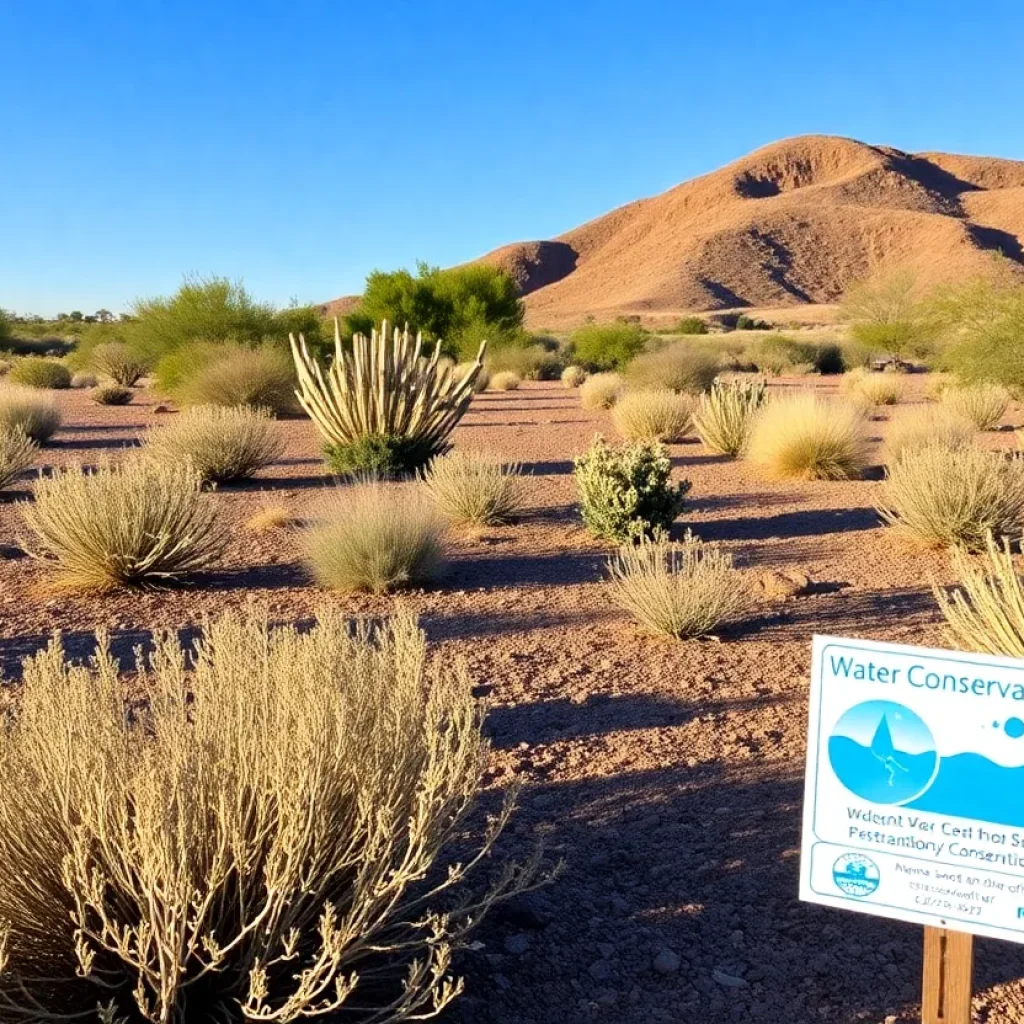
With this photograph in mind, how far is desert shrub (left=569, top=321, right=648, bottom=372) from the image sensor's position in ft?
140

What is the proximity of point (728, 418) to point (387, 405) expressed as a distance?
19.4 feet

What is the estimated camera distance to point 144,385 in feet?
122

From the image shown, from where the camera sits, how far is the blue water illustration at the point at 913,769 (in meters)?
2.83

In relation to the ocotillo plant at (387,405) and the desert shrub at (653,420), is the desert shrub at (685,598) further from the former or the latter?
the desert shrub at (653,420)

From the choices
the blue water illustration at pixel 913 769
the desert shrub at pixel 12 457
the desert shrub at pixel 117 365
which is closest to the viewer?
the blue water illustration at pixel 913 769

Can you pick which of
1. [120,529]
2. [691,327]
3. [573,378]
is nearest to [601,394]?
[573,378]

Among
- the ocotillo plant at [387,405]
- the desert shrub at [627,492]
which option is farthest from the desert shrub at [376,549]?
the ocotillo plant at [387,405]

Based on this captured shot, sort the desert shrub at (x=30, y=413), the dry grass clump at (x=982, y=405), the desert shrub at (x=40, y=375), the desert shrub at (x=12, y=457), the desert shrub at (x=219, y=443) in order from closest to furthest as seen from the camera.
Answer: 1. the desert shrub at (x=12, y=457)
2. the desert shrub at (x=219, y=443)
3. the desert shrub at (x=30, y=413)
4. the dry grass clump at (x=982, y=405)
5. the desert shrub at (x=40, y=375)

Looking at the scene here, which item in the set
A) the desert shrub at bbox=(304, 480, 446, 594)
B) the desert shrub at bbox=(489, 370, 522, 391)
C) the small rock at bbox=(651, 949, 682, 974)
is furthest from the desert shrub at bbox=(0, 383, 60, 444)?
the small rock at bbox=(651, 949, 682, 974)

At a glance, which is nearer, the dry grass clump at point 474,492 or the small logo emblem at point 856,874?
the small logo emblem at point 856,874

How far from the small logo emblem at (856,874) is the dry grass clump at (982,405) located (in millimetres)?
18930

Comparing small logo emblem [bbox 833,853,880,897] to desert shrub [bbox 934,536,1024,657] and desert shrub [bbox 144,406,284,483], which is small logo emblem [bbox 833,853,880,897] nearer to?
desert shrub [bbox 934,536,1024,657]

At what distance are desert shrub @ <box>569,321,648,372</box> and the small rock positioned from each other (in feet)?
126

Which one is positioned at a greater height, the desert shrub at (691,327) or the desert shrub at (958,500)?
the desert shrub at (691,327)
